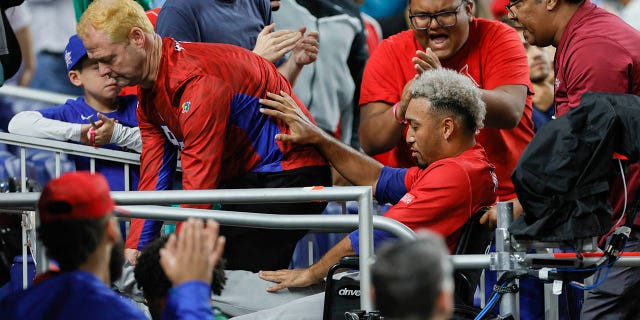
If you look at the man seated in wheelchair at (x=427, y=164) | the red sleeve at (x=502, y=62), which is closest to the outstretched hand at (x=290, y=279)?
the man seated in wheelchair at (x=427, y=164)

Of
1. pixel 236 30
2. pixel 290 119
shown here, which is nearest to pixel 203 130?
pixel 290 119

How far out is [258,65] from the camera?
4.46 m

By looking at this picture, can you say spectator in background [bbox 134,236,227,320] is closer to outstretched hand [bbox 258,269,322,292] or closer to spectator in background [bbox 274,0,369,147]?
outstretched hand [bbox 258,269,322,292]

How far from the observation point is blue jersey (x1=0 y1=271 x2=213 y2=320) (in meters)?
2.54

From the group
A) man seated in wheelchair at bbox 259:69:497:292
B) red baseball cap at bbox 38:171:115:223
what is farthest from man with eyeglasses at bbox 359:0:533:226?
Result: red baseball cap at bbox 38:171:115:223

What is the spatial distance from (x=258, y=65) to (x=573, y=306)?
71.5 inches

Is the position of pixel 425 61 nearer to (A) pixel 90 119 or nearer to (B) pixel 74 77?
(A) pixel 90 119

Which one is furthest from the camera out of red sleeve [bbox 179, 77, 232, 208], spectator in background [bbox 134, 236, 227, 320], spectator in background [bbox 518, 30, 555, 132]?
spectator in background [bbox 518, 30, 555, 132]

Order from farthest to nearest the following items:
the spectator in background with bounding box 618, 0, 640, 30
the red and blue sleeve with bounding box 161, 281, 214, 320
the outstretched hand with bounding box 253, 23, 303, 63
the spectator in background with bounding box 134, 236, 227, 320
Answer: the spectator in background with bounding box 618, 0, 640, 30 → the outstretched hand with bounding box 253, 23, 303, 63 → the spectator in background with bounding box 134, 236, 227, 320 → the red and blue sleeve with bounding box 161, 281, 214, 320

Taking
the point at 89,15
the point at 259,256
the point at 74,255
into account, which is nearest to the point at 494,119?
the point at 259,256

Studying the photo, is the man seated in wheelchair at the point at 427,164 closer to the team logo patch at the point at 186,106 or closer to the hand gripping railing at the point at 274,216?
the team logo patch at the point at 186,106

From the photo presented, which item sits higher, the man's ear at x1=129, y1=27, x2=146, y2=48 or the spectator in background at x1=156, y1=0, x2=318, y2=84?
the man's ear at x1=129, y1=27, x2=146, y2=48

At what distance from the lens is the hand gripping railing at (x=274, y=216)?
3.38 meters

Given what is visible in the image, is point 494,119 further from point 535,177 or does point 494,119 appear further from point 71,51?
point 71,51
